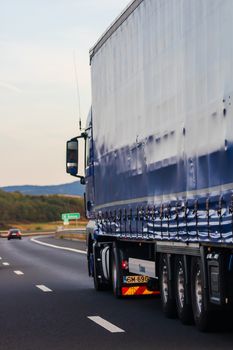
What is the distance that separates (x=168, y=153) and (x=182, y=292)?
5.70 ft

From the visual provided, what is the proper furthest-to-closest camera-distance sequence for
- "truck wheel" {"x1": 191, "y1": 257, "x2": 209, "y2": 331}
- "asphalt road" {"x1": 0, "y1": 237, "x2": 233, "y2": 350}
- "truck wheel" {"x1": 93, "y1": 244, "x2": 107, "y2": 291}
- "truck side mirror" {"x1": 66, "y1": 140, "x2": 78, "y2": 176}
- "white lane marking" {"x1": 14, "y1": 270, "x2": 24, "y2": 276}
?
"white lane marking" {"x1": 14, "y1": 270, "x2": 24, "y2": 276} → "truck side mirror" {"x1": 66, "y1": 140, "x2": 78, "y2": 176} → "truck wheel" {"x1": 93, "y1": 244, "x2": 107, "y2": 291} → "truck wheel" {"x1": 191, "y1": 257, "x2": 209, "y2": 331} → "asphalt road" {"x1": 0, "y1": 237, "x2": 233, "y2": 350}

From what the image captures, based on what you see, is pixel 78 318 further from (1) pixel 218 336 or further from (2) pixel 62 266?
(2) pixel 62 266

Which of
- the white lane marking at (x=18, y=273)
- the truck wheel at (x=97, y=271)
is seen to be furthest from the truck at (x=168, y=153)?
the white lane marking at (x=18, y=273)

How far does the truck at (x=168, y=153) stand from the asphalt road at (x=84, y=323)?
377mm

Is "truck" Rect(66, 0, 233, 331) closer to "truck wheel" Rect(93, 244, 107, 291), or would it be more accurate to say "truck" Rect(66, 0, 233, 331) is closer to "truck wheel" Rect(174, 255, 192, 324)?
"truck wheel" Rect(174, 255, 192, 324)

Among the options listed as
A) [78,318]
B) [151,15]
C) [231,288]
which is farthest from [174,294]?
[151,15]

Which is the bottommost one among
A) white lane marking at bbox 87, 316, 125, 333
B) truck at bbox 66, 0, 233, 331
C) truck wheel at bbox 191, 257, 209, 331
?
Answer: white lane marking at bbox 87, 316, 125, 333

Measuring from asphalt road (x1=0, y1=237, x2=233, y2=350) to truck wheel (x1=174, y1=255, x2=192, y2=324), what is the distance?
141 mm

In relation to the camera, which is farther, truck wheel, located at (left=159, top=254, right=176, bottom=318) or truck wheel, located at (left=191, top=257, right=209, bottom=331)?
truck wheel, located at (left=159, top=254, right=176, bottom=318)

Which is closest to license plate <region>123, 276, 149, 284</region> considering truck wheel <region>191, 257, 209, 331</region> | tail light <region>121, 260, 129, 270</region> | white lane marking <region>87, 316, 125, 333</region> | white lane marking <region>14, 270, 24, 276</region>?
tail light <region>121, 260, 129, 270</region>

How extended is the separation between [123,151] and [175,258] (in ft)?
10.1

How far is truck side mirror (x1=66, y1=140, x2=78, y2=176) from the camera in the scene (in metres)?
19.7

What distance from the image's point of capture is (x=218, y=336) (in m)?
11.6

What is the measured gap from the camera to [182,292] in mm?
12930
